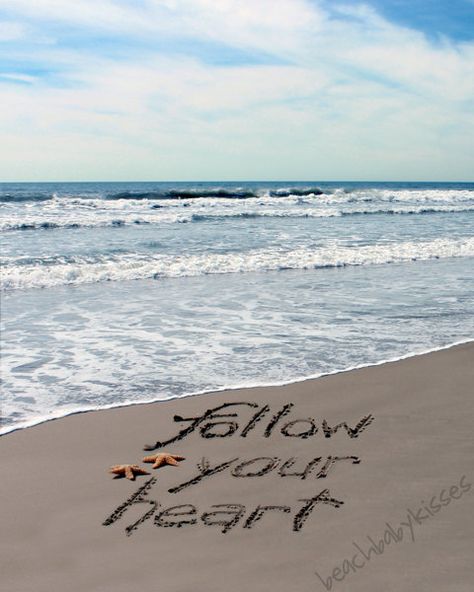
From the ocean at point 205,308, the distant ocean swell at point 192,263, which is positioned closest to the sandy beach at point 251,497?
the ocean at point 205,308

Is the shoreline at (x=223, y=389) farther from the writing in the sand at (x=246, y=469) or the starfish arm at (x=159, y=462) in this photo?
the starfish arm at (x=159, y=462)

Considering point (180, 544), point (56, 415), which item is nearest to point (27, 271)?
point (56, 415)

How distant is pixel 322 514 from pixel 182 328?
4200mm

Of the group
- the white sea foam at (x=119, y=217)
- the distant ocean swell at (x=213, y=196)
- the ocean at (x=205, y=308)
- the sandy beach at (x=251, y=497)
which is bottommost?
the sandy beach at (x=251, y=497)

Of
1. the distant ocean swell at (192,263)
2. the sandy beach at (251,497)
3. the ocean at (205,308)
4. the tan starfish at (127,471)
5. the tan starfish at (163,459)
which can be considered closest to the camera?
the sandy beach at (251,497)

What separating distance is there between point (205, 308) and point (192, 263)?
366 cm

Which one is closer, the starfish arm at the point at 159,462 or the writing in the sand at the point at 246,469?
the writing in the sand at the point at 246,469

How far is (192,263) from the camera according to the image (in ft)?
38.4

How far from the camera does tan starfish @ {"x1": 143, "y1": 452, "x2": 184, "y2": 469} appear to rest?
11.7 ft

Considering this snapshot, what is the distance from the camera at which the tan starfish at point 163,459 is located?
11.7 ft

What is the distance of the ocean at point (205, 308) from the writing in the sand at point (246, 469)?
0.69 m

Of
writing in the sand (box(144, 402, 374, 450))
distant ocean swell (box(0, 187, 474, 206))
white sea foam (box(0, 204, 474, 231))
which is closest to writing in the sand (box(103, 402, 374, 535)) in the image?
writing in the sand (box(144, 402, 374, 450))

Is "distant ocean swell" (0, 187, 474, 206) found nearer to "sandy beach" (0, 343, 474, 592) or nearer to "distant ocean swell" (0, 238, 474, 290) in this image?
"distant ocean swell" (0, 238, 474, 290)

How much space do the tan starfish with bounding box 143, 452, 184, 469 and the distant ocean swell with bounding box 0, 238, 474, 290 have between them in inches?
275
